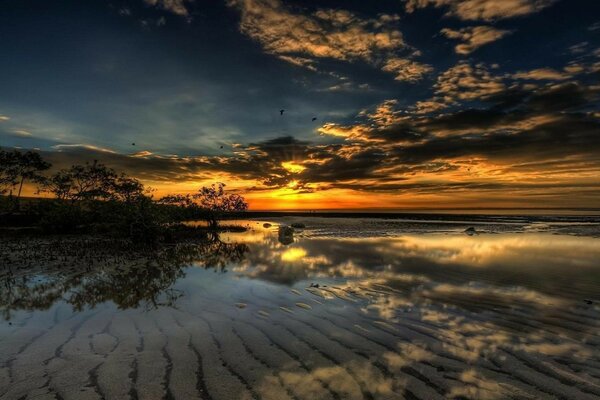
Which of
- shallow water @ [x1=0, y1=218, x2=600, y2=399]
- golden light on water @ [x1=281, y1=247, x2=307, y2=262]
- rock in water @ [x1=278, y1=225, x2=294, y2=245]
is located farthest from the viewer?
rock in water @ [x1=278, y1=225, x2=294, y2=245]

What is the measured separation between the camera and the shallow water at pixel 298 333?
14.2 ft

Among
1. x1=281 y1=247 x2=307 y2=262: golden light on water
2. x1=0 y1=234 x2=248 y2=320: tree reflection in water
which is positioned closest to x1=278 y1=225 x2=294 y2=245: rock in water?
x1=281 y1=247 x2=307 y2=262: golden light on water

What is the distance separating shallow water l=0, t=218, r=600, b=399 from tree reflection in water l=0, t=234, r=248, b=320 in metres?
0.10

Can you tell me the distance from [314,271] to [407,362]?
26.3 ft

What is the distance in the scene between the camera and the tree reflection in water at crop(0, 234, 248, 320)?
8477 mm

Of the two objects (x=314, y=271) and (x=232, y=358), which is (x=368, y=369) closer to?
(x=232, y=358)

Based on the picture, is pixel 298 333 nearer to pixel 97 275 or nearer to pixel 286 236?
pixel 97 275

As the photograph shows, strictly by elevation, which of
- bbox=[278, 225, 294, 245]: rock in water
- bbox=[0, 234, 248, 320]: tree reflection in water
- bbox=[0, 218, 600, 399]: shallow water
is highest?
bbox=[278, 225, 294, 245]: rock in water

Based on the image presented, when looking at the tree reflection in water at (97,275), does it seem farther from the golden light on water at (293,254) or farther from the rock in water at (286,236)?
the rock in water at (286,236)

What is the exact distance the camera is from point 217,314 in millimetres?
7535

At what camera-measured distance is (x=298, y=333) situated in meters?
6.30

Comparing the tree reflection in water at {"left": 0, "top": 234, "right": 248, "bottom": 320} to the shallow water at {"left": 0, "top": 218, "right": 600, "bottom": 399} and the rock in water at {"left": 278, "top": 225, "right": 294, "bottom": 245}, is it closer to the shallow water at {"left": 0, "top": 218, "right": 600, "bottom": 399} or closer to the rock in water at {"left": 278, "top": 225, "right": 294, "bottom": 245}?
the shallow water at {"left": 0, "top": 218, "right": 600, "bottom": 399}

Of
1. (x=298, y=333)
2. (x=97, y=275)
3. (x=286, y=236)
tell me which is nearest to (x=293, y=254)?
(x=97, y=275)

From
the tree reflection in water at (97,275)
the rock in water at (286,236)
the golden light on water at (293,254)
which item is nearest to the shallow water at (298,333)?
the tree reflection in water at (97,275)
